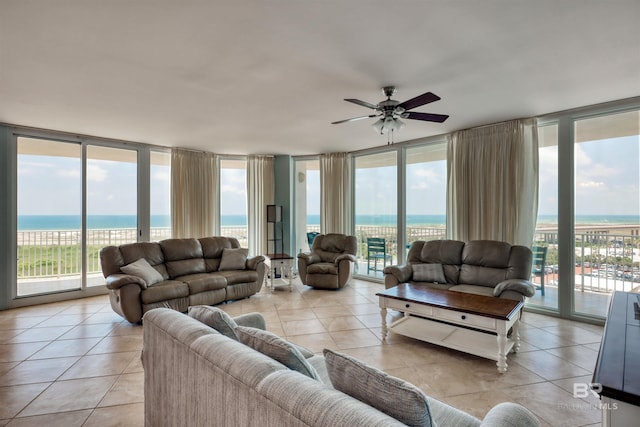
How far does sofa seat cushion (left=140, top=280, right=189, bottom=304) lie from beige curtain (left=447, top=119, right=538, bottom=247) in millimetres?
4178

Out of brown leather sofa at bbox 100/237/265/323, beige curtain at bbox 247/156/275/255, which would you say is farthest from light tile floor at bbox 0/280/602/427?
beige curtain at bbox 247/156/275/255

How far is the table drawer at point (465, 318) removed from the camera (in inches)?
104

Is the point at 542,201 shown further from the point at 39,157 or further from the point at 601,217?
the point at 39,157

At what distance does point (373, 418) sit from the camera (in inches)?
30.8

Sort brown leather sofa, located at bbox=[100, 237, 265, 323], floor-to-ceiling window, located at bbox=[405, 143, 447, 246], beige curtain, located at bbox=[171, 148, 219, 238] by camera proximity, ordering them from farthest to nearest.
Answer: beige curtain, located at bbox=[171, 148, 219, 238] < floor-to-ceiling window, located at bbox=[405, 143, 447, 246] < brown leather sofa, located at bbox=[100, 237, 265, 323]

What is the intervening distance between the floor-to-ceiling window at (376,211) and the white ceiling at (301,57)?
84.5 inches

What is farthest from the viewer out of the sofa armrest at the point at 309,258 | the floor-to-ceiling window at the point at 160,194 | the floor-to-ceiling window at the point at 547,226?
the floor-to-ceiling window at the point at 160,194

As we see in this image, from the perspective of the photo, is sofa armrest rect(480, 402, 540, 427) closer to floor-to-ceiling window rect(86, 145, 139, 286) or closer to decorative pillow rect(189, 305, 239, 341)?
decorative pillow rect(189, 305, 239, 341)

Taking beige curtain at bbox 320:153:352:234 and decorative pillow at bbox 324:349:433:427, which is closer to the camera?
decorative pillow at bbox 324:349:433:427

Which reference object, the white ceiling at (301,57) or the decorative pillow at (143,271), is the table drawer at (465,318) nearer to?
the white ceiling at (301,57)

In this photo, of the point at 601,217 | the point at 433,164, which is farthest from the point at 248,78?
the point at 601,217

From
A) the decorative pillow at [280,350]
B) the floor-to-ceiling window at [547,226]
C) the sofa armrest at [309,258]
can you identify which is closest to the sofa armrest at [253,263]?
the sofa armrest at [309,258]

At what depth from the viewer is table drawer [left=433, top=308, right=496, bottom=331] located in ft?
8.66

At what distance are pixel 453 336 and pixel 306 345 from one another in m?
1.50
